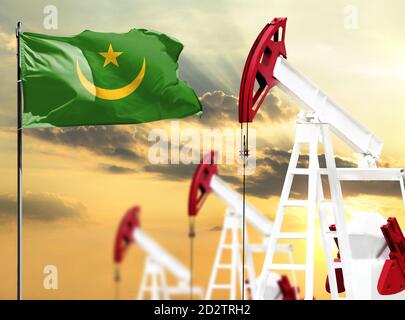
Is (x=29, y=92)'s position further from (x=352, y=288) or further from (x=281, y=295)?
(x=281, y=295)

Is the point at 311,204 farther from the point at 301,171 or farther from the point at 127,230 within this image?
the point at 127,230

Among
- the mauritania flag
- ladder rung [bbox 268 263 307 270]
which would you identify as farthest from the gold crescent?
ladder rung [bbox 268 263 307 270]

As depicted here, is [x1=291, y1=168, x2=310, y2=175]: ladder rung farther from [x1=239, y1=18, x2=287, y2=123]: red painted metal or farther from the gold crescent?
the gold crescent

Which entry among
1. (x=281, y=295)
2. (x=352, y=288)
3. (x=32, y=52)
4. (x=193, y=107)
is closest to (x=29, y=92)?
(x=32, y=52)

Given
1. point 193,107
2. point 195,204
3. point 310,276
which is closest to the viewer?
point 193,107

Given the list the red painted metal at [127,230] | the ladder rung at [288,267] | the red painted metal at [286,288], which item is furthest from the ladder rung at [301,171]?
the red painted metal at [286,288]

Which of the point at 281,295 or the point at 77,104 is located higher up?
the point at 77,104

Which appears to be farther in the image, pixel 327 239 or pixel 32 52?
pixel 327 239
